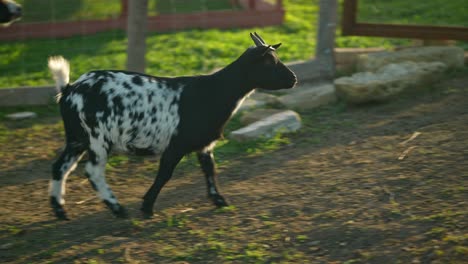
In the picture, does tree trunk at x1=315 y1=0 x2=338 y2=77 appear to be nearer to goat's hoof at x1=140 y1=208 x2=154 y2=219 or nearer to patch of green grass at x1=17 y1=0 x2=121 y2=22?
goat's hoof at x1=140 y1=208 x2=154 y2=219

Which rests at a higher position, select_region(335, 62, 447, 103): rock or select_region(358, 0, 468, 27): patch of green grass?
select_region(358, 0, 468, 27): patch of green grass

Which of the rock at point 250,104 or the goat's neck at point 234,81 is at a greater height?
the goat's neck at point 234,81

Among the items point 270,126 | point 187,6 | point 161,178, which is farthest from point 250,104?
point 187,6

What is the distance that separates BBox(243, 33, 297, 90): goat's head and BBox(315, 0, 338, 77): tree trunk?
13.2ft

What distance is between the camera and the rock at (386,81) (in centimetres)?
911

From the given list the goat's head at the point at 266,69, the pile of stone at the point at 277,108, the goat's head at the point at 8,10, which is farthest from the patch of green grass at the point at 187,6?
the goat's head at the point at 266,69

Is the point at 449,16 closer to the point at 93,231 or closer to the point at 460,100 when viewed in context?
the point at 460,100

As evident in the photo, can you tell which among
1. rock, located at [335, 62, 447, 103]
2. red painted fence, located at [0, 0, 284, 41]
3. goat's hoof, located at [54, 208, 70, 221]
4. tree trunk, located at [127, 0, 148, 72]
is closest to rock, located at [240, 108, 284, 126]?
rock, located at [335, 62, 447, 103]

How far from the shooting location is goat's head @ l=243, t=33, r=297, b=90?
6414 millimetres

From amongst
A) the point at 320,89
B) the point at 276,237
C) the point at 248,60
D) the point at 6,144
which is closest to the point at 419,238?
the point at 276,237

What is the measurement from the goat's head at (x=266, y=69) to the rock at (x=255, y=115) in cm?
221

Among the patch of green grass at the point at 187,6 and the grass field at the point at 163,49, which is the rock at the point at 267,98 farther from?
the patch of green grass at the point at 187,6

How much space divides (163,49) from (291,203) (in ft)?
23.0

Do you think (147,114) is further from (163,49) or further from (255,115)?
(163,49)
